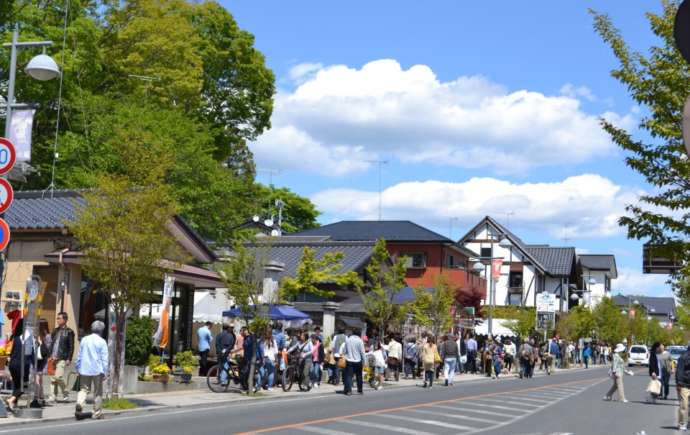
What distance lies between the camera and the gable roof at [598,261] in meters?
125

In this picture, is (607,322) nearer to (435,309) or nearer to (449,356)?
(435,309)

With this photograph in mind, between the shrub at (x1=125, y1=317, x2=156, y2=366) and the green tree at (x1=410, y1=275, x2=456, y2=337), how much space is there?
16.5 metres

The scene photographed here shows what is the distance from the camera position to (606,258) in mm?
125750

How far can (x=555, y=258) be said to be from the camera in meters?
92.7

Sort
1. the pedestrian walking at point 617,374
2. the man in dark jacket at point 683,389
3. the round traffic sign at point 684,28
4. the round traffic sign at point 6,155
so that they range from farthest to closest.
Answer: the pedestrian walking at point 617,374 < the man in dark jacket at point 683,389 < the round traffic sign at point 6,155 < the round traffic sign at point 684,28

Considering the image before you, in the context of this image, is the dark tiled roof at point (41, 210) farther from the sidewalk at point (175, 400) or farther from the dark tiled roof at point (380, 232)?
the dark tiled roof at point (380, 232)

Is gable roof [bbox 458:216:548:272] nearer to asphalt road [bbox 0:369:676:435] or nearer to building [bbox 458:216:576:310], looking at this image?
building [bbox 458:216:576:310]

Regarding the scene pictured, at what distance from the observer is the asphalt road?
50.8ft

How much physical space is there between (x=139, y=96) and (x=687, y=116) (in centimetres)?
3512

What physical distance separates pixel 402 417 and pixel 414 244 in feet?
151

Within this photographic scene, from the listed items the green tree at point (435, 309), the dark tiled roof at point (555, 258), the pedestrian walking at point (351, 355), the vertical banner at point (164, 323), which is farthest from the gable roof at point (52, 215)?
the dark tiled roof at point (555, 258)

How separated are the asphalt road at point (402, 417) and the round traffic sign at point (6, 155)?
4684 mm

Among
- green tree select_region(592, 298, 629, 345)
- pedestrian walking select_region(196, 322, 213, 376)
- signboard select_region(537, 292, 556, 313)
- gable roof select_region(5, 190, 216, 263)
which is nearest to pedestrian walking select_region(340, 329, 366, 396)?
pedestrian walking select_region(196, 322, 213, 376)

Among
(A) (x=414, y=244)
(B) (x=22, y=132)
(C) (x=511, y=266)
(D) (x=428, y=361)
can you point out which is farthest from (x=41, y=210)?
(C) (x=511, y=266)
